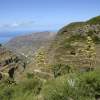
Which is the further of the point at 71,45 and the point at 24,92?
the point at 71,45

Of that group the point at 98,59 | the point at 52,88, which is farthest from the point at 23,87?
the point at 98,59

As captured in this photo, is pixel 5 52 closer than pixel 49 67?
No

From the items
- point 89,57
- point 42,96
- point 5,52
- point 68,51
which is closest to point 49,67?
point 89,57

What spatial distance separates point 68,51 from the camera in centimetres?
2595

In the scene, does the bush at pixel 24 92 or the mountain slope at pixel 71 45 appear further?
the mountain slope at pixel 71 45

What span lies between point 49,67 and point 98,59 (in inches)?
127

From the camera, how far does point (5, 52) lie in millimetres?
33688

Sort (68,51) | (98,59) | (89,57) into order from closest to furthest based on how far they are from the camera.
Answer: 1. (89,57)
2. (98,59)
3. (68,51)

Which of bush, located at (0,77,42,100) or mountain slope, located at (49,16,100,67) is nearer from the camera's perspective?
bush, located at (0,77,42,100)

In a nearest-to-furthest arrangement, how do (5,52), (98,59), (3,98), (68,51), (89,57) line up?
(3,98), (89,57), (98,59), (68,51), (5,52)

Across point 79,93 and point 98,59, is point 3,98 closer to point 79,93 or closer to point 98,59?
point 79,93

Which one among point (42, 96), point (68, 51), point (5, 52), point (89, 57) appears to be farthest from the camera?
point (5, 52)

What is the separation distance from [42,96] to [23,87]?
170 centimetres

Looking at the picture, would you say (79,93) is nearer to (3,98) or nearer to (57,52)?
(3,98)
